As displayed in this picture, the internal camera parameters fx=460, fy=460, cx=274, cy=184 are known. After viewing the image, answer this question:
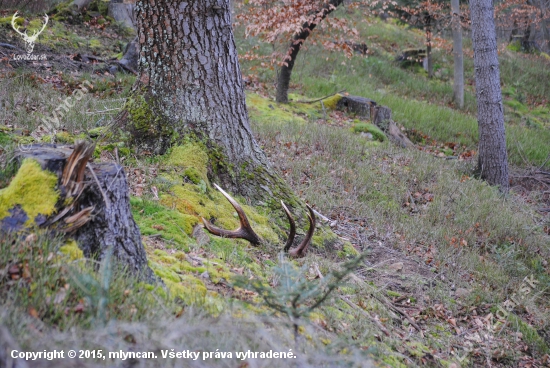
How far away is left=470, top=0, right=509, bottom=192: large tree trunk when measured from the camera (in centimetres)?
Answer: 880

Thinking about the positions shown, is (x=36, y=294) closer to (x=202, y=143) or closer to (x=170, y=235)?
(x=170, y=235)

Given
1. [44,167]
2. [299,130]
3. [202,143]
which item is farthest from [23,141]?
[299,130]

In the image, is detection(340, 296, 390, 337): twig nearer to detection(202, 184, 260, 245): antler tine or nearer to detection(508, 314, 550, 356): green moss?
detection(202, 184, 260, 245): antler tine

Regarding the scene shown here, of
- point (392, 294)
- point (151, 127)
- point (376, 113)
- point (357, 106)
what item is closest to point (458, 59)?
point (357, 106)

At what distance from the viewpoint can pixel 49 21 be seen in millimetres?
11789

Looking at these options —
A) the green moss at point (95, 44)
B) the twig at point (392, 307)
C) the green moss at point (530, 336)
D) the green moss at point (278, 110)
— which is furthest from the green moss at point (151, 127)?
the green moss at point (95, 44)

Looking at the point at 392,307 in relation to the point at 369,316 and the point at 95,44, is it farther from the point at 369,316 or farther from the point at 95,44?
the point at 95,44

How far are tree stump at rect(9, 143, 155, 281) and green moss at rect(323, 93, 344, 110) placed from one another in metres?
10.7

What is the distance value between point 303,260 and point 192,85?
1974 millimetres

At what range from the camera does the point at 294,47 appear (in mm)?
11531

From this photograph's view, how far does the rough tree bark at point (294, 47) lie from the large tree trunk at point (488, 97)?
10.6ft

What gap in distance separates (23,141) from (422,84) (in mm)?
16569

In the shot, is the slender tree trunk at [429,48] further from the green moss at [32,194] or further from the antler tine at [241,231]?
the green moss at [32,194]

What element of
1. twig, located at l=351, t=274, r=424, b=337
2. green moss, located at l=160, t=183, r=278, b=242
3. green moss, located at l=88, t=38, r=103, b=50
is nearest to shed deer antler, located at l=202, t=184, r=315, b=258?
green moss, located at l=160, t=183, r=278, b=242
